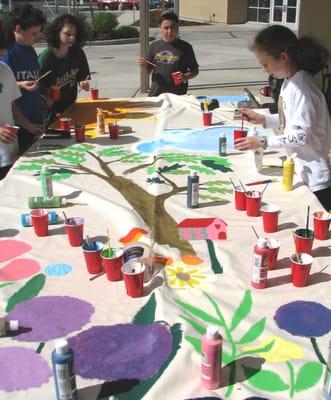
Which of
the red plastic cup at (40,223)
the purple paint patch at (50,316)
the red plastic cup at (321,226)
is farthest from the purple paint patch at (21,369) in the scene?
the red plastic cup at (321,226)

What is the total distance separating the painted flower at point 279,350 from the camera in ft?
5.70

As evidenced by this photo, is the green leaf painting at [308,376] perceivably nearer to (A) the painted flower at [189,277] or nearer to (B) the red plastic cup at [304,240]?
(A) the painted flower at [189,277]

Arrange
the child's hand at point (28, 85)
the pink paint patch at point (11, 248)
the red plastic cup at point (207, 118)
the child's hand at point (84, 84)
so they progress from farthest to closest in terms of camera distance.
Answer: the child's hand at point (84, 84) < the red plastic cup at point (207, 118) < the child's hand at point (28, 85) < the pink paint patch at point (11, 248)

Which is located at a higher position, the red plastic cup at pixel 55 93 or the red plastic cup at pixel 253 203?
the red plastic cup at pixel 55 93

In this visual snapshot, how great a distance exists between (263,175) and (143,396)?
6.99 feet

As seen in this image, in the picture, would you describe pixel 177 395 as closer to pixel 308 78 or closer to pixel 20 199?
pixel 20 199

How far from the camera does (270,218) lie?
258cm

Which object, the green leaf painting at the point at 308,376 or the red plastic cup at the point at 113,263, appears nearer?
the green leaf painting at the point at 308,376

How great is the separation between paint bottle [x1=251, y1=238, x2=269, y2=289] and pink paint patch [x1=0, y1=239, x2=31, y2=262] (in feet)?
3.76

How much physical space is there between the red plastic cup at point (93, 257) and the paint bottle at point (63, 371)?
761mm

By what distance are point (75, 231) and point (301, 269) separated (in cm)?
111

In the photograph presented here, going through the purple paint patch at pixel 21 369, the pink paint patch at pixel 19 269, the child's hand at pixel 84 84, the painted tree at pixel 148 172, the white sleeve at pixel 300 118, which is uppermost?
the white sleeve at pixel 300 118

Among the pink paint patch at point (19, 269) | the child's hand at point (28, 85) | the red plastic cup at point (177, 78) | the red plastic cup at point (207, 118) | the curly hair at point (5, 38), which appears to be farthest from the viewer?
the red plastic cup at point (177, 78)

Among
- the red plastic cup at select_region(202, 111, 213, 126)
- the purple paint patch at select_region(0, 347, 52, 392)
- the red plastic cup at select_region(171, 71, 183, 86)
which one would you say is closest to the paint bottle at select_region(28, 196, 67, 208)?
the purple paint patch at select_region(0, 347, 52, 392)
